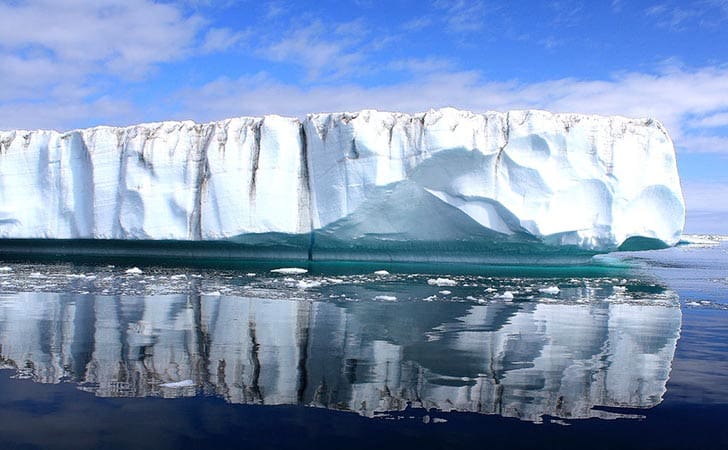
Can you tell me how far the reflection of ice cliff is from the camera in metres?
3.74

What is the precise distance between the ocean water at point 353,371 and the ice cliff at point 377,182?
597 cm

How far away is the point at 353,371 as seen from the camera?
4.29 meters

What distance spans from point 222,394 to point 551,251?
44.3 feet

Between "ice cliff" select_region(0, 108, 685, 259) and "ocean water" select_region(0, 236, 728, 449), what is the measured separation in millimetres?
5970

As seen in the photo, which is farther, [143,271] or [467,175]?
[467,175]

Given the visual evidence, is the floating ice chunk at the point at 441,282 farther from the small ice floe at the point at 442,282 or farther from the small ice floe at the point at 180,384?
the small ice floe at the point at 180,384

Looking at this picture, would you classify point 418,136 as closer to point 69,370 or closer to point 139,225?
point 139,225

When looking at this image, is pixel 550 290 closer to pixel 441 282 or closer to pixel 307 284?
pixel 441 282

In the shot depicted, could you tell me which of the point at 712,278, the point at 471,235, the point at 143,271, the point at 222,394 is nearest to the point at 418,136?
the point at 471,235

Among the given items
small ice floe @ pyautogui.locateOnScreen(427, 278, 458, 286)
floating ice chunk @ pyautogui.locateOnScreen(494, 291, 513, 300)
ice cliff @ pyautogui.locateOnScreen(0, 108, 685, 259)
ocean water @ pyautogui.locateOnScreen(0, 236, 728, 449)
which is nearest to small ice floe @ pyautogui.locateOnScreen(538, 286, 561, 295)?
floating ice chunk @ pyautogui.locateOnScreen(494, 291, 513, 300)

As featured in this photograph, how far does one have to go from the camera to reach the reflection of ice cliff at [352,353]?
147 inches

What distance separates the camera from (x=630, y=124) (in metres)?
15.0

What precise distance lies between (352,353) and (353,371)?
62 centimetres

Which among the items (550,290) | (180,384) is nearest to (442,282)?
(550,290)
